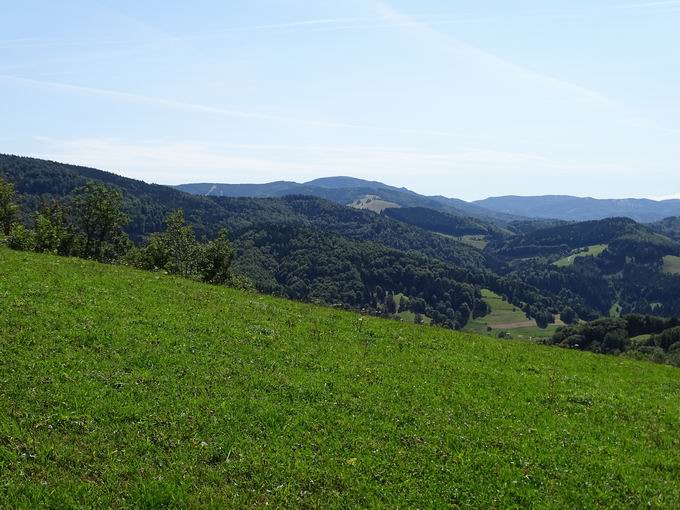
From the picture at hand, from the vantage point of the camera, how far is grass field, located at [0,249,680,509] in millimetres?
13469

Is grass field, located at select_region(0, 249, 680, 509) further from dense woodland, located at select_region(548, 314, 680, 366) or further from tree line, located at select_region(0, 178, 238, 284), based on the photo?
dense woodland, located at select_region(548, 314, 680, 366)

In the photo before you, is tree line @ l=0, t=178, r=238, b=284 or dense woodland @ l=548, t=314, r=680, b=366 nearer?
tree line @ l=0, t=178, r=238, b=284

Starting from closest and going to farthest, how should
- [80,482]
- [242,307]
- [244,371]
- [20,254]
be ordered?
[80,482], [244,371], [242,307], [20,254]

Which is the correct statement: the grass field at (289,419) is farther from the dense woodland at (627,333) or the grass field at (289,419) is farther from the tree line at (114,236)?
the dense woodland at (627,333)

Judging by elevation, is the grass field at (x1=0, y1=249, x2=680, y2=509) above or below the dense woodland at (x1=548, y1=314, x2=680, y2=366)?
above

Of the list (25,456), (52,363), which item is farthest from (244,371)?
(25,456)

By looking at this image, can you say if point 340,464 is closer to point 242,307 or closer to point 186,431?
point 186,431

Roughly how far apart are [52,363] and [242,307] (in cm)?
1424

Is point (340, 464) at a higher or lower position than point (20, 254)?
lower

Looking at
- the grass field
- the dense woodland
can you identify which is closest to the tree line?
the grass field

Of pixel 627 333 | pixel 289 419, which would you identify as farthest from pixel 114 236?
pixel 627 333

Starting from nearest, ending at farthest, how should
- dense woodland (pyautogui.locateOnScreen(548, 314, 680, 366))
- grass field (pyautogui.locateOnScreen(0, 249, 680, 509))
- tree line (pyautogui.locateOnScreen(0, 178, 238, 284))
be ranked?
grass field (pyautogui.locateOnScreen(0, 249, 680, 509)) → tree line (pyautogui.locateOnScreen(0, 178, 238, 284)) → dense woodland (pyautogui.locateOnScreen(548, 314, 680, 366))

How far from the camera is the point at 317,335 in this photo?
28016 millimetres

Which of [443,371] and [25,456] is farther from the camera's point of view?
[443,371]
